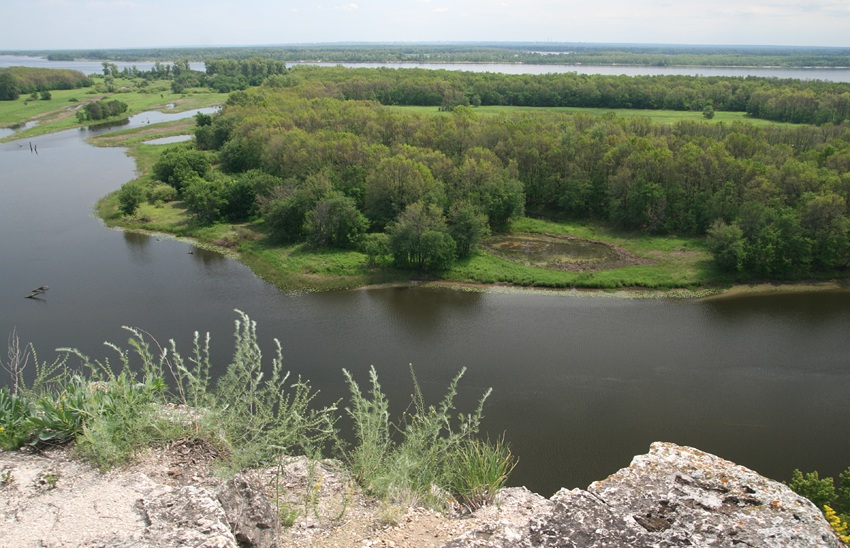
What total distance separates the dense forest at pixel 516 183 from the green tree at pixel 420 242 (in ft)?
0.30

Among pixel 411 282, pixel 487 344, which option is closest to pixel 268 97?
pixel 411 282

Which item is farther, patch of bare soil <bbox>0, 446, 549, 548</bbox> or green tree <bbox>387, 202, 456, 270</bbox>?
green tree <bbox>387, 202, 456, 270</bbox>

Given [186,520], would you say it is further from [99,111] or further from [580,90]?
[99,111]

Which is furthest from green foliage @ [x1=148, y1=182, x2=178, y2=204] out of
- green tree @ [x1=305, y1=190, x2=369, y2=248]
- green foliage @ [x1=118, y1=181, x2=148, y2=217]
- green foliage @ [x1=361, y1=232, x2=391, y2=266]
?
green foliage @ [x1=361, y1=232, x2=391, y2=266]

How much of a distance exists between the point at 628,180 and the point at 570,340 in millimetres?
20383

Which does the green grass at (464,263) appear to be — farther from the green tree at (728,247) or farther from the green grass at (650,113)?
the green grass at (650,113)

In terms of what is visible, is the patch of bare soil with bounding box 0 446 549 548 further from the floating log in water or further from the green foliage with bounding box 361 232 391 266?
the floating log in water

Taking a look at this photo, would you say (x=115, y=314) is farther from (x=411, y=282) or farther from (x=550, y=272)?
(x=550, y=272)

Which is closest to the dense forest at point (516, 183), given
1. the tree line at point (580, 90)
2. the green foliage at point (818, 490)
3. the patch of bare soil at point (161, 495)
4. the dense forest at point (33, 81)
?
the green foliage at point (818, 490)

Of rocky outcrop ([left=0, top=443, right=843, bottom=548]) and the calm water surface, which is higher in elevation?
rocky outcrop ([left=0, top=443, right=843, bottom=548])

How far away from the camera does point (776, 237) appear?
1344 inches

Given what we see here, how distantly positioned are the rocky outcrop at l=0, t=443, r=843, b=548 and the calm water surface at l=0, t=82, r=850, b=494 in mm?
9732

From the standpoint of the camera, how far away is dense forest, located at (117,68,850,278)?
35.2 meters

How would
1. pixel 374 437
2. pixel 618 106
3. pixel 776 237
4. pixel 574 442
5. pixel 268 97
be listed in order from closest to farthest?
1. pixel 374 437
2. pixel 574 442
3. pixel 776 237
4. pixel 268 97
5. pixel 618 106
